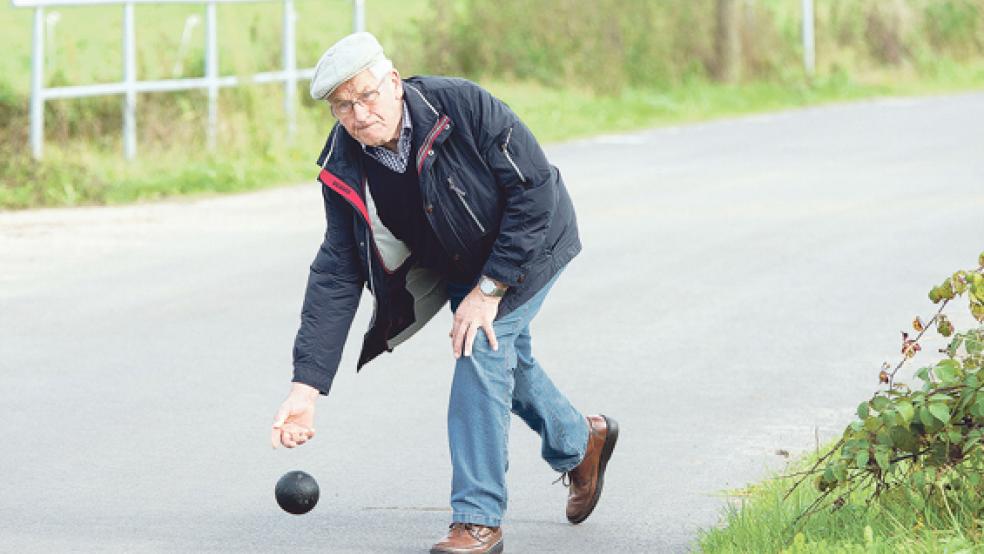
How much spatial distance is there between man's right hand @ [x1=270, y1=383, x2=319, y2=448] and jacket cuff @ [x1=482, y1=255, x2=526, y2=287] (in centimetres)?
61

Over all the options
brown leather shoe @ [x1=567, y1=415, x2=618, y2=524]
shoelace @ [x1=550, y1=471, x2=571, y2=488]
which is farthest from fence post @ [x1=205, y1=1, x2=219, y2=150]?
brown leather shoe @ [x1=567, y1=415, x2=618, y2=524]

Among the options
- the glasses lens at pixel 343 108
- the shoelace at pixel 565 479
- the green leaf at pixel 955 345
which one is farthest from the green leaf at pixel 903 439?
the glasses lens at pixel 343 108

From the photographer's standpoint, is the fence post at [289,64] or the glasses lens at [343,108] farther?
the fence post at [289,64]

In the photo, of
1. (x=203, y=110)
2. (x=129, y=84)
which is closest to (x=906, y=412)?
(x=129, y=84)

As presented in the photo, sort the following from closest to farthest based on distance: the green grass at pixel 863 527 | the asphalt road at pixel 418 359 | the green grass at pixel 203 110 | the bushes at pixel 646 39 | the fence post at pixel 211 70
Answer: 1. the green grass at pixel 863 527
2. the asphalt road at pixel 418 359
3. the green grass at pixel 203 110
4. the fence post at pixel 211 70
5. the bushes at pixel 646 39

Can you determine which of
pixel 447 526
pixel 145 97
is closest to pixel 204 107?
pixel 145 97

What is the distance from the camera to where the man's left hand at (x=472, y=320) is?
228 inches

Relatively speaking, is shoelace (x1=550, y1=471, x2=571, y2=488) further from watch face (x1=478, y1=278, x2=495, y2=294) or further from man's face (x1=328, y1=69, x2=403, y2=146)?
man's face (x1=328, y1=69, x2=403, y2=146)

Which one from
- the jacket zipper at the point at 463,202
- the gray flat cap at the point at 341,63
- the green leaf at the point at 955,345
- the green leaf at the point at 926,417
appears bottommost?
the green leaf at the point at 926,417

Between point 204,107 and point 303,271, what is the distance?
591 centimetres

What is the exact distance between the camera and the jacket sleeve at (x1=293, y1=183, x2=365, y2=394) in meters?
5.84

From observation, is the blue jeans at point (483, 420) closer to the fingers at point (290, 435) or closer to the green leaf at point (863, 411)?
the fingers at point (290, 435)

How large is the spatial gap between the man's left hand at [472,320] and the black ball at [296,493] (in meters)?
0.62

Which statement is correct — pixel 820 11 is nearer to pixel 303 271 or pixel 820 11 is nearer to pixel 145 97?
pixel 145 97
